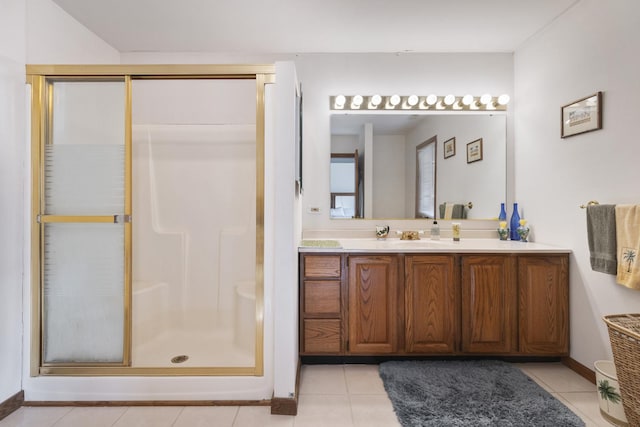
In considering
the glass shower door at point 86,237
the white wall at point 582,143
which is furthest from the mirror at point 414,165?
the glass shower door at point 86,237

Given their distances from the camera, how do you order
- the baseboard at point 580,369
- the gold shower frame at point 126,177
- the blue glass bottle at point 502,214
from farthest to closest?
the blue glass bottle at point 502,214
the baseboard at point 580,369
the gold shower frame at point 126,177

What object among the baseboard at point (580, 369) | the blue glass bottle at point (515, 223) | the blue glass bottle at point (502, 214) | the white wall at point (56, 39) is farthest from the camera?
the blue glass bottle at point (502, 214)

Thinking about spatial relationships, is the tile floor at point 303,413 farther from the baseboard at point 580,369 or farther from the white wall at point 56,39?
the white wall at point 56,39

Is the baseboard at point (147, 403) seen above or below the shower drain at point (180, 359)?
below

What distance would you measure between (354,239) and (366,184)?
49cm

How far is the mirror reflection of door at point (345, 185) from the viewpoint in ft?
9.09

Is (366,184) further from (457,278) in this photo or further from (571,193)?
(571,193)

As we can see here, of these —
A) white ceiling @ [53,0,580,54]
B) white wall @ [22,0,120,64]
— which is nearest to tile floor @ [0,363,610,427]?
white wall @ [22,0,120,64]

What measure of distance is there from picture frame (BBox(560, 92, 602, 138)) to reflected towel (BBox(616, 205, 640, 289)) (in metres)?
0.58

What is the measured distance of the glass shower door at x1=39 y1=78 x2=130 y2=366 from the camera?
1.82 meters

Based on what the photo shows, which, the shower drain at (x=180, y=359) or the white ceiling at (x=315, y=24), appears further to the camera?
the white ceiling at (x=315, y=24)

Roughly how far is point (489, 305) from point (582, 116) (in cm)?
137

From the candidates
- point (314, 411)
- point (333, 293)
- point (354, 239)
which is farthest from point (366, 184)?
point (314, 411)

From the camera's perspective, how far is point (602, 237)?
1.83m
